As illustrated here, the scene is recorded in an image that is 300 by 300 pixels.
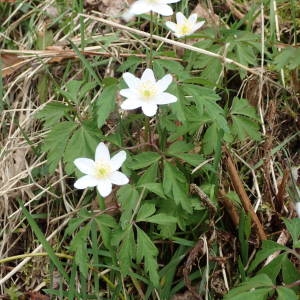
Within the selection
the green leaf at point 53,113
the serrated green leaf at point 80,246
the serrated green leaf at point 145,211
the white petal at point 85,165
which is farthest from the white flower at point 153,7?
the serrated green leaf at point 80,246

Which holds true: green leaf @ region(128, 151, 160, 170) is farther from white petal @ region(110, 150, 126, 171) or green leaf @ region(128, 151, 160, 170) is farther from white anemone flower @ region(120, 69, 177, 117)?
white anemone flower @ region(120, 69, 177, 117)

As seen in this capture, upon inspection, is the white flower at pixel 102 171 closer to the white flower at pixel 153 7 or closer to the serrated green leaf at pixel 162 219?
the serrated green leaf at pixel 162 219

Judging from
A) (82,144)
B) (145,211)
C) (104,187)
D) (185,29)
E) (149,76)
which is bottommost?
(145,211)

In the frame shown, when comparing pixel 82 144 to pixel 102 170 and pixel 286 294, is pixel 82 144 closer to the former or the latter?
pixel 102 170

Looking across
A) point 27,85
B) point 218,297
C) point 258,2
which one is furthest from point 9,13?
point 218,297

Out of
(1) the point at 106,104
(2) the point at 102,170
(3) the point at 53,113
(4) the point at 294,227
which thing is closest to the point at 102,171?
(2) the point at 102,170

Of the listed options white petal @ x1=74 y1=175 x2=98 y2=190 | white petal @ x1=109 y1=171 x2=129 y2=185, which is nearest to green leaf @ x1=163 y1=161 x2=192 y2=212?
white petal @ x1=109 y1=171 x2=129 y2=185

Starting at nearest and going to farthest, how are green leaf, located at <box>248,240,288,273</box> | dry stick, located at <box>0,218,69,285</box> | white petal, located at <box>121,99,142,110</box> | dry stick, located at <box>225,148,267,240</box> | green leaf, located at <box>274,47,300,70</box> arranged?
green leaf, located at <box>248,240,288,273</box> < white petal, located at <box>121,99,142,110</box> < dry stick, located at <box>225,148,267,240</box> < dry stick, located at <box>0,218,69,285</box> < green leaf, located at <box>274,47,300,70</box>
